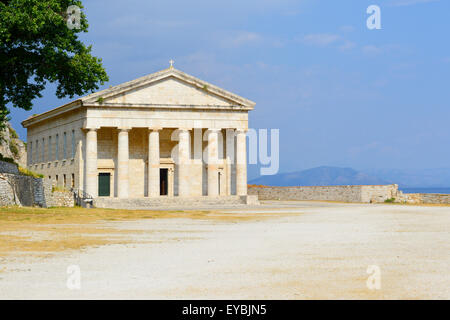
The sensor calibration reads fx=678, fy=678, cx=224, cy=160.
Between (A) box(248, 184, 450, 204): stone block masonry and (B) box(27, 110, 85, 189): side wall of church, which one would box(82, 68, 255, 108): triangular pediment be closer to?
(B) box(27, 110, 85, 189): side wall of church

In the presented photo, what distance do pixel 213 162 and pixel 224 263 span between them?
5282 centimetres

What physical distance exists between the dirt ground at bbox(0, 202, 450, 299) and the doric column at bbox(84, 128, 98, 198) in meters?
39.4

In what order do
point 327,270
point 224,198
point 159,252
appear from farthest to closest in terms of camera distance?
point 224,198
point 159,252
point 327,270

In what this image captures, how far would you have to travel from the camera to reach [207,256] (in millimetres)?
16406

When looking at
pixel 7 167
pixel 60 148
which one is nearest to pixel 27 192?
pixel 7 167

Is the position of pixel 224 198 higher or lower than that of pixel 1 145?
lower

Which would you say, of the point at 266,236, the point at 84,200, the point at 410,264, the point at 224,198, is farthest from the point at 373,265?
the point at 224,198

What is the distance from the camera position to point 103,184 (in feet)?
226

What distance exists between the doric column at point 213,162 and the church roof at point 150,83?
351 cm

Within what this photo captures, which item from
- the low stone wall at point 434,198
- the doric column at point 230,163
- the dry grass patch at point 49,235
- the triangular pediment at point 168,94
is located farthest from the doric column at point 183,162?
the dry grass patch at point 49,235

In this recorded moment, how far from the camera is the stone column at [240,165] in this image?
225 feet

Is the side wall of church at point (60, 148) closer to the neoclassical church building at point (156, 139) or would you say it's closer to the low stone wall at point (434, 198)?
the neoclassical church building at point (156, 139)
